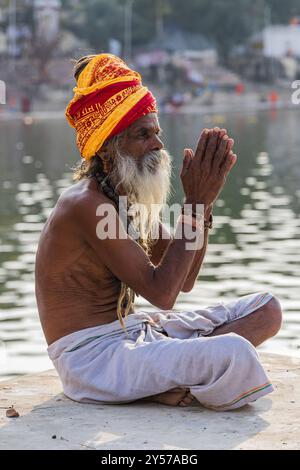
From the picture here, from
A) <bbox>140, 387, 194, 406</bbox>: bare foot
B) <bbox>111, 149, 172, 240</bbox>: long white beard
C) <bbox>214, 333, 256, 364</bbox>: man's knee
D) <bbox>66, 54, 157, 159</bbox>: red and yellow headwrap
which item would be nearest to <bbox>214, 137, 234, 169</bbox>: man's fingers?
<bbox>111, 149, 172, 240</bbox>: long white beard

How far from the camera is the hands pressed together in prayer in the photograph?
4262 millimetres

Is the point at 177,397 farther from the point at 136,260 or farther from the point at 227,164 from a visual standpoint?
the point at 227,164

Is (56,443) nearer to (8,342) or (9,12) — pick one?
(8,342)

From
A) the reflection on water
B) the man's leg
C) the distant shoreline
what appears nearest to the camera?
the man's leg

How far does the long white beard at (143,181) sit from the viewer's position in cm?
440

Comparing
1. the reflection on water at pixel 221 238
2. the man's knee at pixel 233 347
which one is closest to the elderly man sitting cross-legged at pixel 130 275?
the man's knee at pixel 233 347

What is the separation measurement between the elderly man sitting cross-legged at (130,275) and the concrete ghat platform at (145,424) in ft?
0.26

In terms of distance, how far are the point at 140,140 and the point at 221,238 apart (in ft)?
22.9

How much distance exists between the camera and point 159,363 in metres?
4.29

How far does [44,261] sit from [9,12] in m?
63.2

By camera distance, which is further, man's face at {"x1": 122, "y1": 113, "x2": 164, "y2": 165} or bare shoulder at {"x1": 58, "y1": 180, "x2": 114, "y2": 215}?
man's face at {"x1": 122, "y1": 113, "x2": 164, "y2": 165}

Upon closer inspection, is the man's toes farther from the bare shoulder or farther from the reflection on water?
the reflection on water

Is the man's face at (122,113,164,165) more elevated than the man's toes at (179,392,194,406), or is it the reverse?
the man's face at (122,113,164,165)

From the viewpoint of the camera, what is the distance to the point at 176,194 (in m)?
15.2
